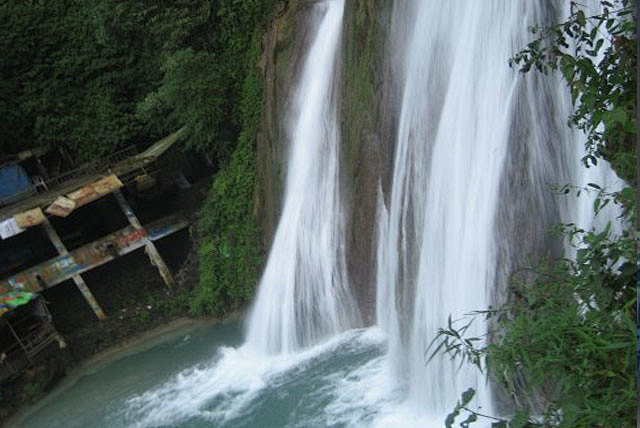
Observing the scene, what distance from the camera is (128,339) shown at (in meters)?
15.0

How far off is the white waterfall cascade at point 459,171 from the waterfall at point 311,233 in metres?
1.86

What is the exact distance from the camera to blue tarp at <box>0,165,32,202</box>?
18.1 m

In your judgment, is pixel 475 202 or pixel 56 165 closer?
pixel 475 202

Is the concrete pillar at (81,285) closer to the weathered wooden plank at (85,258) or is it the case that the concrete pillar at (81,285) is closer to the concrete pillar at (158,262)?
the weathered wooden plank at (85,258)

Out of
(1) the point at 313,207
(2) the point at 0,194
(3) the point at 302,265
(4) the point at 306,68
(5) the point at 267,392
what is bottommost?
(5) the point at 267,392

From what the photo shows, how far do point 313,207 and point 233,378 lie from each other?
10.7 ft

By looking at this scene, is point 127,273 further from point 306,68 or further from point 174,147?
point 306,68

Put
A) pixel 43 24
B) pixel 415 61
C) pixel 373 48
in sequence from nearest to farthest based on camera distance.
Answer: pixel 415 61 → pixel 373 48 → pixel 43 24

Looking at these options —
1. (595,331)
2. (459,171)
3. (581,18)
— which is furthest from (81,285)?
(581,18)

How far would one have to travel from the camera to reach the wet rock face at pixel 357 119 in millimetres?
9664

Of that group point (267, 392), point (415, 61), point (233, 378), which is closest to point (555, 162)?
point (415, 61)

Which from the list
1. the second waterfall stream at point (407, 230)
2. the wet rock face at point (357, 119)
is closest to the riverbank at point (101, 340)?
the second waterfall stream at point (407, 230)

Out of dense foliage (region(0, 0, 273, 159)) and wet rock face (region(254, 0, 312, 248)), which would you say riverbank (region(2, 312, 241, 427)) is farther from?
dense foliage (region(0, 0, 273, 159))

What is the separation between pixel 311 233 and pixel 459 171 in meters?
4.68
